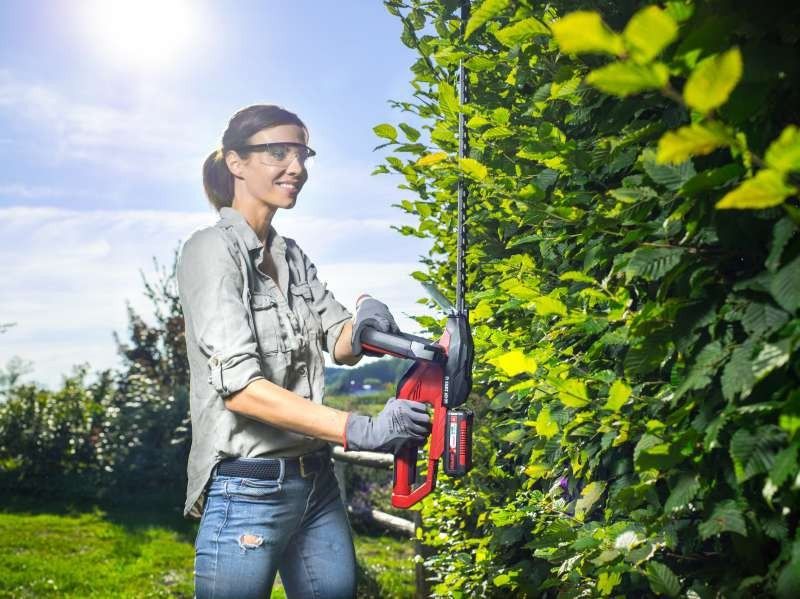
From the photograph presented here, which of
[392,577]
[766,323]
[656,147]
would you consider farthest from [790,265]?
[392,577]

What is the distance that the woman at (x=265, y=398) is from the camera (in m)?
2.38

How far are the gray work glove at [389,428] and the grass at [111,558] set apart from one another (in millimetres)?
3369

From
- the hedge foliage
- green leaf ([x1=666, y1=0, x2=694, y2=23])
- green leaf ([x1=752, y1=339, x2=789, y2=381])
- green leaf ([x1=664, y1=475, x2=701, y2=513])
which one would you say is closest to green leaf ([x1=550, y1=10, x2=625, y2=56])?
the hedge foliage

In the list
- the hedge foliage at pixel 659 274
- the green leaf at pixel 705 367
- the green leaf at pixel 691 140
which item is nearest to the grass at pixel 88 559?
the hedge foliage at pixel 659 274

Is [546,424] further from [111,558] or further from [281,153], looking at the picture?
[111,558]

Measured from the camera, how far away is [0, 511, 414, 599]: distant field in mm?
6355

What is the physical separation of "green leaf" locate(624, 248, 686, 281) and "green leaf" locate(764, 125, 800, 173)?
1.33 ft

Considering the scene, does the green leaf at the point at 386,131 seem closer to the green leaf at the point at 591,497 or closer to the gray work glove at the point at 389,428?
the gray work glove at the point at 389,428

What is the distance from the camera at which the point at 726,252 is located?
4.77 feet

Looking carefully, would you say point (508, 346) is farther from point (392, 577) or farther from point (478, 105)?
point (392, 577)

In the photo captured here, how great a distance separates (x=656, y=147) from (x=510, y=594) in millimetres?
2636

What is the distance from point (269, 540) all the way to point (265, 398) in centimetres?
48

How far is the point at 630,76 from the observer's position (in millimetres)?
1065

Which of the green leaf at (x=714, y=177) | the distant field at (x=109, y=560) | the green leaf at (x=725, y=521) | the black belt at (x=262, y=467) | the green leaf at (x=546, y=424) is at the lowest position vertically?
the distant field at (x=109, y=560)
